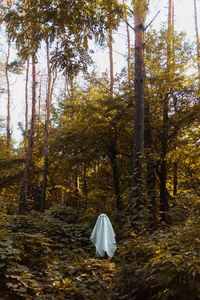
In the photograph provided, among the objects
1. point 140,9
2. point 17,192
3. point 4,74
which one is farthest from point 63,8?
point 4,74

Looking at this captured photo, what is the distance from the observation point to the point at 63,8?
504 cm

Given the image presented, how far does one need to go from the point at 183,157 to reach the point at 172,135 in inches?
133

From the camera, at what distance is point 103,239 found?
6.94 m

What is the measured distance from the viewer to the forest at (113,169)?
3105 millimetres

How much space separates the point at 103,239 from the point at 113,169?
206 inches

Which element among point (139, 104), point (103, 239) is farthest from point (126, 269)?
point (139, 104)

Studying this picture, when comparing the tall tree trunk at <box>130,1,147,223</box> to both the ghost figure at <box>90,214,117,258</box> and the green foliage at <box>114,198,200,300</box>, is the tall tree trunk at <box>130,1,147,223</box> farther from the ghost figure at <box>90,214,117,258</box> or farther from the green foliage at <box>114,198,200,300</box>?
the green foliage at <box>114,198,200,300</box>

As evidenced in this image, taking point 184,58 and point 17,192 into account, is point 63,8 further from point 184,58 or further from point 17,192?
point 17,192

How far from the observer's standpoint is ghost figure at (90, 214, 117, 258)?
272 inches

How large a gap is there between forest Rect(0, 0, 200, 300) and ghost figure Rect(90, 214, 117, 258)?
0.28m

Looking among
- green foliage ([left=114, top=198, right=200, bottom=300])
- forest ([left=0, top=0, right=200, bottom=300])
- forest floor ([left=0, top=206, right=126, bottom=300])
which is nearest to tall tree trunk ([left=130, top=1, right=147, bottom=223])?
forest ([left=0, top=0, right=200, bottom=300])

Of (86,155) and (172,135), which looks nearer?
(172,135)

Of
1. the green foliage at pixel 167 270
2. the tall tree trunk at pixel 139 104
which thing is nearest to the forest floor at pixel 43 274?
the green foliage at pixel 167 270

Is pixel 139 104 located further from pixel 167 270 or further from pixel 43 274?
pixel 167 270
